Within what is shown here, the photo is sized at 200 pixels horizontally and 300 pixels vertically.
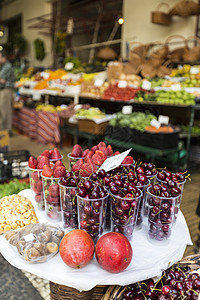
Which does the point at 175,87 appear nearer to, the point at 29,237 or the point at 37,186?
the point at 37,186

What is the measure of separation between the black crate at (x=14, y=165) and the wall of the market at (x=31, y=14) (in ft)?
28.1

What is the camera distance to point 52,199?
4.13ft

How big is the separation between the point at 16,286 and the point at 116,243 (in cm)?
99

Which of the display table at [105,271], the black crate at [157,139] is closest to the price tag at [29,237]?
the display table at [105,271]

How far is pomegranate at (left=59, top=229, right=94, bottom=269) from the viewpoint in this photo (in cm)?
99

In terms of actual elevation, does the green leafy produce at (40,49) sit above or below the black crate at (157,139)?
above

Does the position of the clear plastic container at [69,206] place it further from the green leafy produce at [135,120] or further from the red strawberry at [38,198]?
the green leafy produce at [135,120]

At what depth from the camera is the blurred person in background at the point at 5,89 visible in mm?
5625

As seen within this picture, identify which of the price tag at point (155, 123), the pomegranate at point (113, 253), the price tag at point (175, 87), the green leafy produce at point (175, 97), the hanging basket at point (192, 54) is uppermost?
the hanging basket at point (192, 54)

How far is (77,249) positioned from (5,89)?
5.47m

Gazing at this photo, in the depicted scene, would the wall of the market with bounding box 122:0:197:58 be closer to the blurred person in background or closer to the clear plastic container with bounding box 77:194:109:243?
the blurred person in background

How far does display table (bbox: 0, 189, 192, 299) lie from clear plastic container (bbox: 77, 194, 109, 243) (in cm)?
12

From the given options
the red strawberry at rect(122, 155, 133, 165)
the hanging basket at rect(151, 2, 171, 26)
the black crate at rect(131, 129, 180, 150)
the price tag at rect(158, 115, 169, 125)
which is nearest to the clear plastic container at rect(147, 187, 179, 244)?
the red strawberry at rect(122, 155, 133, 165)

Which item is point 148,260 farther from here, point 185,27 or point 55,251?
point 185,27
